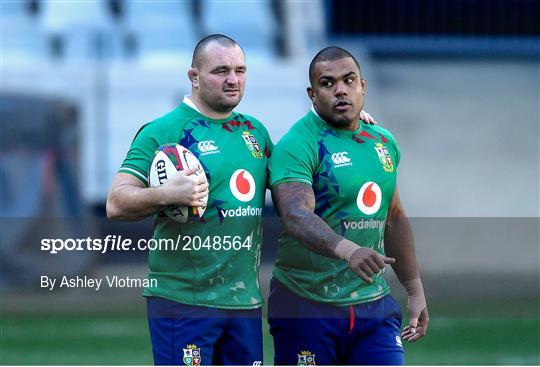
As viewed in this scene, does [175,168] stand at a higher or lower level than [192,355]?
higher

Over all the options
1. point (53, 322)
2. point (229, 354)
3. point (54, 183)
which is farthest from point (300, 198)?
point (54, 183)

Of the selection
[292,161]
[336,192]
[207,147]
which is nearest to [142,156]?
[207,147]

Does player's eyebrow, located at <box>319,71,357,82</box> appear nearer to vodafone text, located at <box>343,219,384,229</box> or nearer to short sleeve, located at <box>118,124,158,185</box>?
vodafone text, located at <box>343,219,384,229</box>

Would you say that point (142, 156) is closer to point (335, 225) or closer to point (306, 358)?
point (335, 225)

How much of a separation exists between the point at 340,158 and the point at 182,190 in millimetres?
749


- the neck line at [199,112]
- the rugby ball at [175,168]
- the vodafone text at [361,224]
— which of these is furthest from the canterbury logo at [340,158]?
the rugby ball at [175,168]

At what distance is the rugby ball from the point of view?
15.5ft

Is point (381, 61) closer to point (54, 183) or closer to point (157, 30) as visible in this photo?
point (157, 30)

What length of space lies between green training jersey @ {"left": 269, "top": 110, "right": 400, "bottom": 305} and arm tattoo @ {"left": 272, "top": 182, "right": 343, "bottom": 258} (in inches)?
1.9

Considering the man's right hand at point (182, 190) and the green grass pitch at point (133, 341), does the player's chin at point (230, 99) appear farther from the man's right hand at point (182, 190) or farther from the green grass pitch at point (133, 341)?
the green grass pitch at point (133, 341)

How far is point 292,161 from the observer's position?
486cm

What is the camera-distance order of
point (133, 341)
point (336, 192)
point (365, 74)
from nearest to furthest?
point (336, 192)
point (133, 341)
point (365, 74)

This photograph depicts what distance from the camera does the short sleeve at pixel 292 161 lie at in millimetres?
4828

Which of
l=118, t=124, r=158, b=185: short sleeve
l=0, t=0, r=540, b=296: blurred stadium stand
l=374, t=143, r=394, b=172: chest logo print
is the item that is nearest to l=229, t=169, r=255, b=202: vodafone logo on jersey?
l=118, t=124, r=158, b=185: short sleeve
